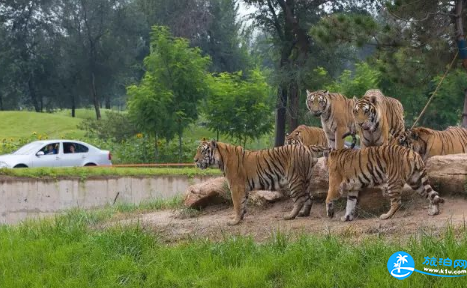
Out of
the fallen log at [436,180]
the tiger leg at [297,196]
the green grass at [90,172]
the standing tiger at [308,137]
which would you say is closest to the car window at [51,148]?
the green grass at [90,172]

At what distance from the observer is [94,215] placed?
9367 mm

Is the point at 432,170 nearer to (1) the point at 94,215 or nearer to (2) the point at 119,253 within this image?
(2) the point at 119,253

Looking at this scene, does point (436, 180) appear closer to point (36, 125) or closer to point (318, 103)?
point (318, 103)

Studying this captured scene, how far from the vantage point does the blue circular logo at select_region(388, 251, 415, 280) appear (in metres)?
5.21

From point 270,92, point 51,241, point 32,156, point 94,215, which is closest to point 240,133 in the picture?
point 270,92

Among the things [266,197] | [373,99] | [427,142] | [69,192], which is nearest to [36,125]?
[69,192]

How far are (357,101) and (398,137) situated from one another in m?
0.77

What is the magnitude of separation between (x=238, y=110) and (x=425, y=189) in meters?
16.2

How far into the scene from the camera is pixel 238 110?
23078 millimetres

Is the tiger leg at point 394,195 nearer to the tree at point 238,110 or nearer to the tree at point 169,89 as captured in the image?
the tree at point 169,89

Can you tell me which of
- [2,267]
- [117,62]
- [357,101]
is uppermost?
[117,62]

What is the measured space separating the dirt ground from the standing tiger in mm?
1714

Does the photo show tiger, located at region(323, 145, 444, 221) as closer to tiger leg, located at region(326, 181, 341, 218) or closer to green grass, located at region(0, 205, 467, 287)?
tiger leg, located at region(326, 181, 341, 218)

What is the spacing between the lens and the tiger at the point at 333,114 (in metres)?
8.84
